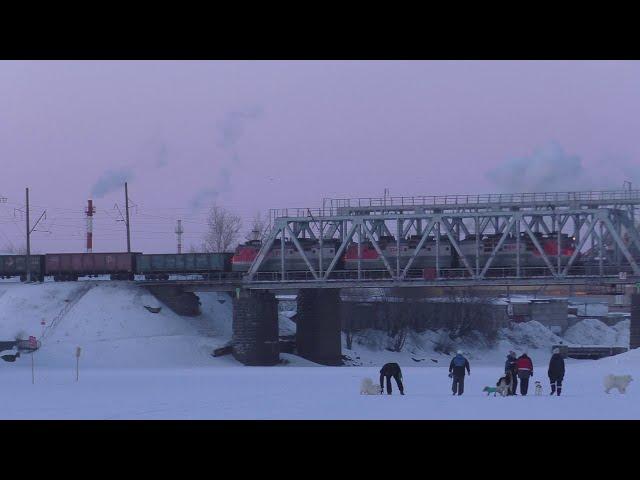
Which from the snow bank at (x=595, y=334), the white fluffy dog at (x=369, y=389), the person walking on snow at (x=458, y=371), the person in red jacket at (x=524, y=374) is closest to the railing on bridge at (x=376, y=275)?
the person in red jacket at (x=524, y=374)

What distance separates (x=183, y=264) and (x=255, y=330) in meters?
12.1

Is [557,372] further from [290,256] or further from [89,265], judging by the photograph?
[89,265]

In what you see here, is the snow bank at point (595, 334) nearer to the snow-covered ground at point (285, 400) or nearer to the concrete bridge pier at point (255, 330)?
the concrete bridge pier at point (255, 330)

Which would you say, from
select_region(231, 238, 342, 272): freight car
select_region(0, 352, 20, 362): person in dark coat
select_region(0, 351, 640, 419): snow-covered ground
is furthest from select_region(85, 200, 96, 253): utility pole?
select_region(0, 351, 640, 419): snow-covered ground

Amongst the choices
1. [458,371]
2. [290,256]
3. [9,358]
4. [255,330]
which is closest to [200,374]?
[9,358]

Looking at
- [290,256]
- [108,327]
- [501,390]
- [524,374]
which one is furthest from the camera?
[290,256]

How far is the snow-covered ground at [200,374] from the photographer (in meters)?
27.9

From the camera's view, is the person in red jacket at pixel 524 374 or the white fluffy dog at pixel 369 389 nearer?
the person in red jacket at pixel 524 374

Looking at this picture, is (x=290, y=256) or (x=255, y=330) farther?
(x=290, y=256)

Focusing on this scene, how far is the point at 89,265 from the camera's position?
80062 millimetres
